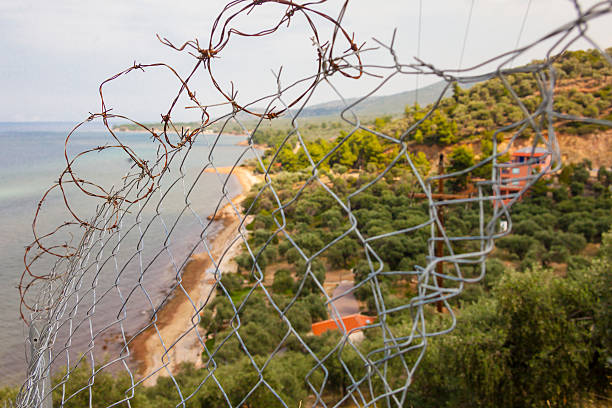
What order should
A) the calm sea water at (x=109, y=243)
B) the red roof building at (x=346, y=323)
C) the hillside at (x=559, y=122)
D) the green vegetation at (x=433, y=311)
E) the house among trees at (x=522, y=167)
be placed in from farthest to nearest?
1. the hillside at (x=559, y=122)
2. the red roof building at (x=346, y=323)
3. the green vegetation at (x=433, y=311)
4. the calm sea water at (x=109, y=243)
5. the house among trees at (x=522, y=167)

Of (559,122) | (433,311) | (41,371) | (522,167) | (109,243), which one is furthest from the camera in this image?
(559,122)

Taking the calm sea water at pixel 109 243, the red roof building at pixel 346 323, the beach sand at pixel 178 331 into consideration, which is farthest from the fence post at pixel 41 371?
the red roof building at pixel 346 323

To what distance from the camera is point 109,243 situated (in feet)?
27.2

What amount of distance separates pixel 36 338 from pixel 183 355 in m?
8.97

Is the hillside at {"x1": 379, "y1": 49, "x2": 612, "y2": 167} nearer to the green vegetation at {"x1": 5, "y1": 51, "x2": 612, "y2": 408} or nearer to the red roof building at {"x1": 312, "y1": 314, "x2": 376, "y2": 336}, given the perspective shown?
the green vegetation at {"x1": 5, "y1": 51, "x2": 612, "y2": 408}

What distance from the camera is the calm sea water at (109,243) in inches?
58.7

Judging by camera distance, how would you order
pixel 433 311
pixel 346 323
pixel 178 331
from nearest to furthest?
pixel 433 311, pixel 346 323, pixel 178 331

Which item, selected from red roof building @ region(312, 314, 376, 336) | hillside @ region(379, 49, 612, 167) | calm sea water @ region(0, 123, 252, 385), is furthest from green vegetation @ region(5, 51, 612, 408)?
hillside @ region(379, 49, 612, 167)

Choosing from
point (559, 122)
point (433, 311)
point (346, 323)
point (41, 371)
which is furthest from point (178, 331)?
point (559, 122)

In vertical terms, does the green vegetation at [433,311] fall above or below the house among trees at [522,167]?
below

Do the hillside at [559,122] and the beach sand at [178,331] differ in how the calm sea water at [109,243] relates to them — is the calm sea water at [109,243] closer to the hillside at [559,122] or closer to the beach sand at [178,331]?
the beach sand at [178,331]

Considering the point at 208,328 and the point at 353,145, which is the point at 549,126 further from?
the point at 353,145

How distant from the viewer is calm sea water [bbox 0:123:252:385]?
1490 mm

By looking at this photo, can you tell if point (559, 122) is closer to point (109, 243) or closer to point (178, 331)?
point (178, 331)
